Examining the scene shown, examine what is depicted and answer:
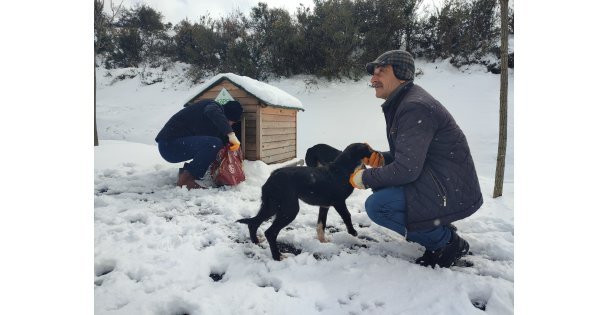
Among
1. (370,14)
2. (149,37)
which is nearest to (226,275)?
(149,37)


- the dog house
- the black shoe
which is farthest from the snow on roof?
the black shoe

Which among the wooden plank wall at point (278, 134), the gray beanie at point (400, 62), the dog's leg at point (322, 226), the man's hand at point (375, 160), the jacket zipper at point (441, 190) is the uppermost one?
the gray beanie at point (400, 62)

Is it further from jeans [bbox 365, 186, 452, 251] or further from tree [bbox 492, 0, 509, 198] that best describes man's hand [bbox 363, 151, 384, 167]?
tree [bbox 492, 0, 509, 198]

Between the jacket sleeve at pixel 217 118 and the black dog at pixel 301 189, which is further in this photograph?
the jacket sleeve at pixel 217 118

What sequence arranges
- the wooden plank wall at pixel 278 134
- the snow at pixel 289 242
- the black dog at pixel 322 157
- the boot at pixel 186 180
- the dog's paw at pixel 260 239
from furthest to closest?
the wooden plank wall at pixel 278 134 → the boot at pixel 186 180 → the black dog at pixel 322 157 → the dog's paw at pixel 260 239 → the snow at pixel 289 242

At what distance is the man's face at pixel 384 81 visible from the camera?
1562 mm

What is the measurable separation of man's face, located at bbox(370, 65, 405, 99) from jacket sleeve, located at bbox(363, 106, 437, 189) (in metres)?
0.23

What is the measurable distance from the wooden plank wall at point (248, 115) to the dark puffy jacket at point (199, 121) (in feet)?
1.54

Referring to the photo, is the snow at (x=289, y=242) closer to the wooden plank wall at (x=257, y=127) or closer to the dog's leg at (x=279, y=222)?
the dog's leg at (x=279, y=222)

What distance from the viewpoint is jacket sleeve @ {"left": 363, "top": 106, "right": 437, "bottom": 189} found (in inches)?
53.7

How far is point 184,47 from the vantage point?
5.67 feet

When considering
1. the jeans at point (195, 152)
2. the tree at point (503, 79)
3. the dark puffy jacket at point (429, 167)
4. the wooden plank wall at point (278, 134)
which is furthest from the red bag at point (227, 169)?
the tree at point (503, 79)
